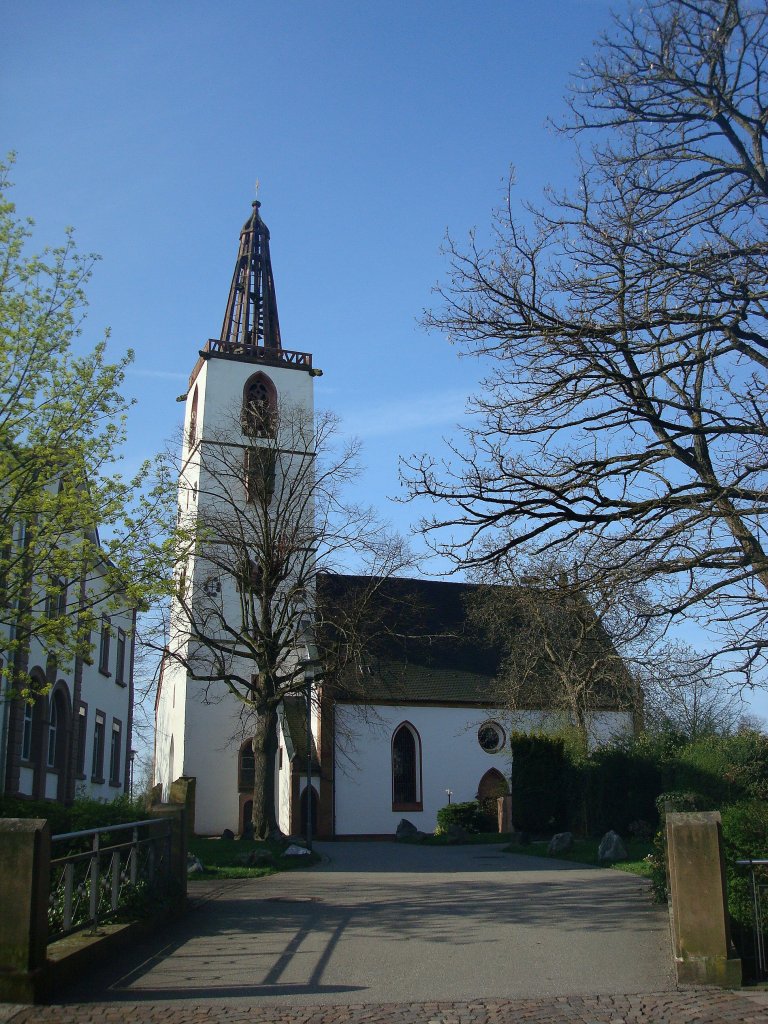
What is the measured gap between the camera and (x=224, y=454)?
34156 millimetres

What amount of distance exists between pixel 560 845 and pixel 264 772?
9513mm

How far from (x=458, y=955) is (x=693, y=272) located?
23.5ft

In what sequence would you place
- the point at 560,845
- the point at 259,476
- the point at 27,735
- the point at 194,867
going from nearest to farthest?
1. the point at 194,867
2. the point at 560,845
3. the point at 27,735
4. the point at 259,476

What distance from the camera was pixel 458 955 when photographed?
364 inches

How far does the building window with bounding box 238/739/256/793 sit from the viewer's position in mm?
38656

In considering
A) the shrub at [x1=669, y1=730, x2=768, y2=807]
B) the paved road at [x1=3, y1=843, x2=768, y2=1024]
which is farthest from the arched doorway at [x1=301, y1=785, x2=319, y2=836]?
the paved road at [x1=3, y1=843, x2=768, y2=1024]

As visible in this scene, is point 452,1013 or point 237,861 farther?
point 237,861

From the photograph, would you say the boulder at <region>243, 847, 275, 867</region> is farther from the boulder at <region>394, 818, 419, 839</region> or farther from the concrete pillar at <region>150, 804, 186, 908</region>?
the boulder at <region>394, 818, 419, 839</region>

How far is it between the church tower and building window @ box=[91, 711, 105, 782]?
3.62 m

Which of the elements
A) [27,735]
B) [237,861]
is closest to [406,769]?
[27,735]

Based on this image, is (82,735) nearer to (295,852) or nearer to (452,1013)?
(295,852)

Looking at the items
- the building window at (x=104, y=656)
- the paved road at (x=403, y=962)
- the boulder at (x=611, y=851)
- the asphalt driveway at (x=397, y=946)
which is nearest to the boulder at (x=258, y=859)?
the asphalt driveway at (x=397, y=946)

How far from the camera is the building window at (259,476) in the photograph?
1185 inches

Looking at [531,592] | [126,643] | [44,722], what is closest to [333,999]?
[531,592]
